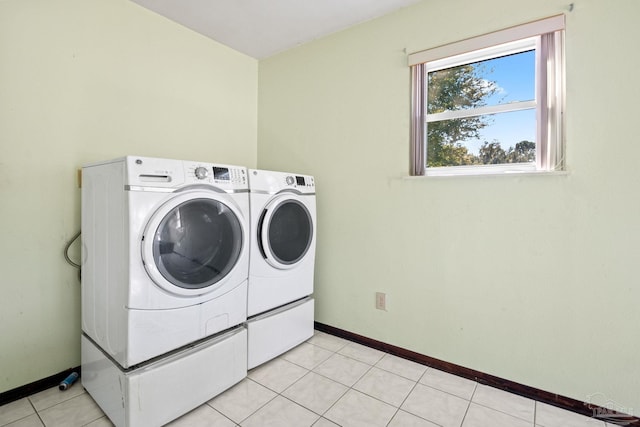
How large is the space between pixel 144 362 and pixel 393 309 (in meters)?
1.53

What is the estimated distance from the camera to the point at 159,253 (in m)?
1.44

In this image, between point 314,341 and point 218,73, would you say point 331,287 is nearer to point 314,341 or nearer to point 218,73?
point 314,341

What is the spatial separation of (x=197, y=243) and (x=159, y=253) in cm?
20

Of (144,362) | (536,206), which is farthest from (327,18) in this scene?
(144,362)

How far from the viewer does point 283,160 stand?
2.79 metres

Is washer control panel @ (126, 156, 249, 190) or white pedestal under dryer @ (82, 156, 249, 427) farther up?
washer control panel @ (126, 156, 249, 190)

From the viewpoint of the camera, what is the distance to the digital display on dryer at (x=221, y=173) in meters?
1.66

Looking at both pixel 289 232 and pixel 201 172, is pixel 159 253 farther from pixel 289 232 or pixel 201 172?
pixel 289 232

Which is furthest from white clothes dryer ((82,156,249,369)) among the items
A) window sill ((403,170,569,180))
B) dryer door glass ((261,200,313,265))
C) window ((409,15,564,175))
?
window ((409,15,564,175))

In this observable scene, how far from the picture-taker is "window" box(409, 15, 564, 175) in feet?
5.51

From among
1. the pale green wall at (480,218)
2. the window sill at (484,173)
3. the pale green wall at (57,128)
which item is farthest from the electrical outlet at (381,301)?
the pale green wall at (57,128)

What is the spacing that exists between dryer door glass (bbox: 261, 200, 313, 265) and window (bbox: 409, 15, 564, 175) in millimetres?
833

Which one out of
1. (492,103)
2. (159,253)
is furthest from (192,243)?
(492,103)

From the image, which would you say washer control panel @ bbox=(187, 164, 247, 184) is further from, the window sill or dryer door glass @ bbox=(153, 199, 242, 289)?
the window sill
